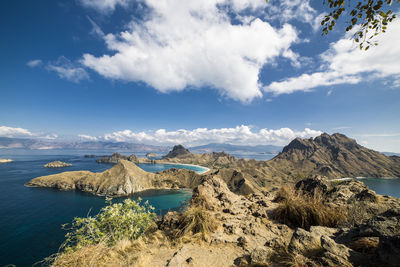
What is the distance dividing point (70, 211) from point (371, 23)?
99951 millimetres

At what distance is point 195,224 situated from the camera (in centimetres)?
630

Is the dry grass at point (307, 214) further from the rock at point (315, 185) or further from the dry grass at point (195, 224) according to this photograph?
the rock at point (315, 185)

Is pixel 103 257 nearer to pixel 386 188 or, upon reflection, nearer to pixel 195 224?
pixel 195 224

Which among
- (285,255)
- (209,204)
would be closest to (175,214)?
(209,204)

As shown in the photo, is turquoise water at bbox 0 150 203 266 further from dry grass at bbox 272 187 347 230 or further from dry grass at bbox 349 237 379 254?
dry grass at bbox 349 237 379 254

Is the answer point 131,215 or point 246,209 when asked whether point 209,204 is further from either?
point 131,215

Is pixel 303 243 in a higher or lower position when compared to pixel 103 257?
higher

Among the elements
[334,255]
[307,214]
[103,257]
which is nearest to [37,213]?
[103,257]

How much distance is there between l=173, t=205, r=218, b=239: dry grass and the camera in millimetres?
6078

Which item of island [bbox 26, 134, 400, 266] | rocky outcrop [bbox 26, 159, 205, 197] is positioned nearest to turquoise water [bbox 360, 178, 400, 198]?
rocky outcrop [bbox 26, 159, 205, 197]

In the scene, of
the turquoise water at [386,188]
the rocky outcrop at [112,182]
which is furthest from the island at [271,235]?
the turquoise water at [386,188]

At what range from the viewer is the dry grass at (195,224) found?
608 centimetres

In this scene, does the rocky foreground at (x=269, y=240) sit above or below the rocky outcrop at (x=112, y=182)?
above

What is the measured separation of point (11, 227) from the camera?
55406mm
